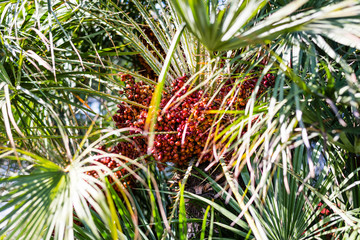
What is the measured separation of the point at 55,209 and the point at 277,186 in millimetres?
715

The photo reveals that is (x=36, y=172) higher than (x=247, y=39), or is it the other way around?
(x=247, y=39)

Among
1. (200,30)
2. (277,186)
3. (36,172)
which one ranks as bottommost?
(277,186)

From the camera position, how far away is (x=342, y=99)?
0.88 metres

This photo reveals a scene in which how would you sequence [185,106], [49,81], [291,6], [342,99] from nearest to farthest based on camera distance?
[291,6] → [342,99] → [185,106] → [49,81]

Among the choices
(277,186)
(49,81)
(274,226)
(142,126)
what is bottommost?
(274,226)

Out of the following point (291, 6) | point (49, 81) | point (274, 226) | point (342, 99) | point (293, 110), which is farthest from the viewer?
point (49, 81)

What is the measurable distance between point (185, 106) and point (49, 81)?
67 cm

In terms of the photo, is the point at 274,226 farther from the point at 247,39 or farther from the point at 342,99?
the point at 247,39

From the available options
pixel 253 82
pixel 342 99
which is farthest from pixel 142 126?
pixel 342 99

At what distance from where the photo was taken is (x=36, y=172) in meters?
0.94

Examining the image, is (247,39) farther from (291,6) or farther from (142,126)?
(142,126)

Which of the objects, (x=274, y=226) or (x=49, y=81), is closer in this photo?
(x=274, y=226)

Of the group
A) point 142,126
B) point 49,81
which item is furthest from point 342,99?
point 49,81

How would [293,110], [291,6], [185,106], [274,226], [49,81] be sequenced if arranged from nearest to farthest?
[291,6], [293,110], [274,226], [185,106], [49,81]
